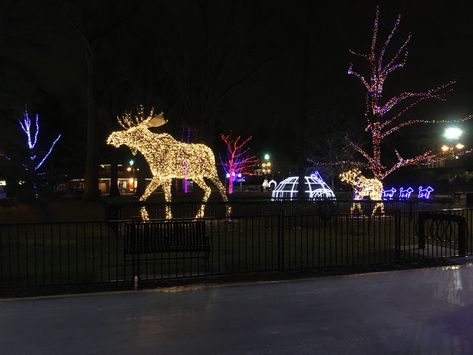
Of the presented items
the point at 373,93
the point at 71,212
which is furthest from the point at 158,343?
the point at 71,212

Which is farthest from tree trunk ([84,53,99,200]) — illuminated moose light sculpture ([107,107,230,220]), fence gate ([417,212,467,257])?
fence gate ([417,212,467,257])

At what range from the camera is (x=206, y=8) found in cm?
3016

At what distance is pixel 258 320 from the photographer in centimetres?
644

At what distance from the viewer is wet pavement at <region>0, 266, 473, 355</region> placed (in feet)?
18.1

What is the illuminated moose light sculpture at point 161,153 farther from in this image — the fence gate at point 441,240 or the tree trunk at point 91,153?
the tree trunk at point 91,153

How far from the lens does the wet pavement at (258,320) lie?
5527 millimetres

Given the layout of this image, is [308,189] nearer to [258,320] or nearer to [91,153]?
[91,153]

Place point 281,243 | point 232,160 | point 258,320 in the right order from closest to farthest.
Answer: point 258,320 < point 281,243 < point 232,160

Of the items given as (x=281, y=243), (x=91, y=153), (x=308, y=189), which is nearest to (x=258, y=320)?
(x=281, y=243)

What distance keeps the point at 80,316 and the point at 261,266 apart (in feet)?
14.3

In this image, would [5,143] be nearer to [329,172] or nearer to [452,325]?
[452,325]

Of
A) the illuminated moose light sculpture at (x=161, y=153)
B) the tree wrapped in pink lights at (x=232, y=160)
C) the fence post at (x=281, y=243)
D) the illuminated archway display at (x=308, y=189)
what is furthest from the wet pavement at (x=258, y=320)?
the tree wrapped in pink lights at (x=232, y=160)

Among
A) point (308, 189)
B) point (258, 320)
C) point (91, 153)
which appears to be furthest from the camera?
point (91, 153)

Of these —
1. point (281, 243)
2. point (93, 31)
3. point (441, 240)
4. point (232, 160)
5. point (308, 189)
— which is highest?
point (93, 31)
